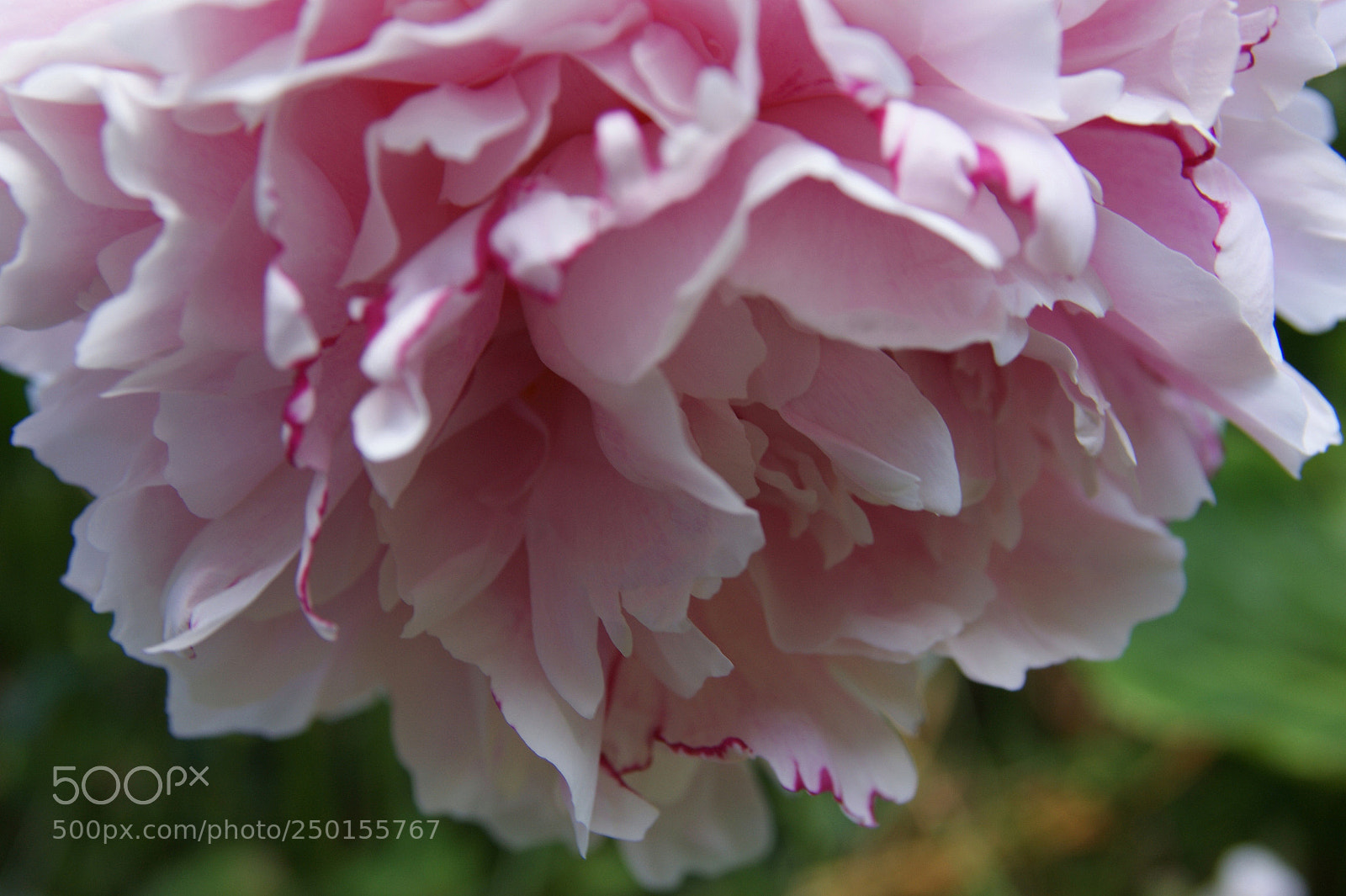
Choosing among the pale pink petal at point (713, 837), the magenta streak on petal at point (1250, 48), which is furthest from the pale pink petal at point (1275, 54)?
the pale pink petal at point (713, 837)

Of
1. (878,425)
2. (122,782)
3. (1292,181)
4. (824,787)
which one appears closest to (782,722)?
(824,787)

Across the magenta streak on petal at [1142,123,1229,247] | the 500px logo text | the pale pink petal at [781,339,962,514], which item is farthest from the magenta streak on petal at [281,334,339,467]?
the 500px logo text

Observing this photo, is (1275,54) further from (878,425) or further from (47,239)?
(47,239)

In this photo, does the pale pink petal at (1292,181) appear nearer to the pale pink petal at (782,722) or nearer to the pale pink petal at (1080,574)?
the pale pink petal at (1080,574)

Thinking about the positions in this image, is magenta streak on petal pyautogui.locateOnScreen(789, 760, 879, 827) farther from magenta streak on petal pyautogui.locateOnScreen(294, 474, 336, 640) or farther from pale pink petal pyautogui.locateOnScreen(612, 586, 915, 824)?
magenta streak on petal pyautogui.locateOnScreen(294, 474, 336, 640)

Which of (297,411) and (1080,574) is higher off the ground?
(297,411)
